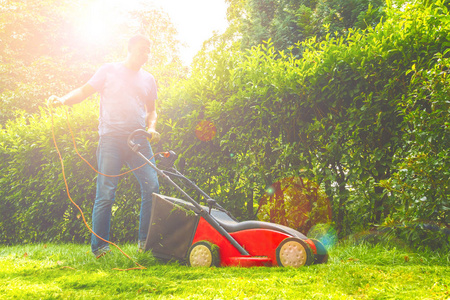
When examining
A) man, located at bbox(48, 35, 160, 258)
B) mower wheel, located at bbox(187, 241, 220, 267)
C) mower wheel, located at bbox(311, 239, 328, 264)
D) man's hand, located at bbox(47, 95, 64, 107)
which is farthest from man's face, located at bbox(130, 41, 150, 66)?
mower wheel, located at bbox(311, 239, 328, 264)

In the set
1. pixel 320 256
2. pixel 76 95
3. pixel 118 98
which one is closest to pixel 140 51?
pixel 118 98

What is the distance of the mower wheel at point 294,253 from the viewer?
2617mm

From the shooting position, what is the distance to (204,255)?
2934 millimetres

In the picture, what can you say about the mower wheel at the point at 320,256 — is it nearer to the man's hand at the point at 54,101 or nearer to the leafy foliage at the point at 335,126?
the leafy foliage at the point at 335,126

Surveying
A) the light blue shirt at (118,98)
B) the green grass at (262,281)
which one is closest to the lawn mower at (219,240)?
the green grass at (262,281)

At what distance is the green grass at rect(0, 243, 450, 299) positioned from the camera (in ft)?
6.64

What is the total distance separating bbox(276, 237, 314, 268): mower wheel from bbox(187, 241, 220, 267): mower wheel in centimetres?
54

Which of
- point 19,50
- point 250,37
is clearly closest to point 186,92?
point 250,37

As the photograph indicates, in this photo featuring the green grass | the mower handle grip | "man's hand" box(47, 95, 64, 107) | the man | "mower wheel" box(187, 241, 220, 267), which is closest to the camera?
the green grass

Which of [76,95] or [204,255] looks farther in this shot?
[76,95]

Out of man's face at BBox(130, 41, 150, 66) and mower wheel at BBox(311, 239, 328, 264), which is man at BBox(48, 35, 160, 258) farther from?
mower wheel at BBox(311, 239, 328, 264)

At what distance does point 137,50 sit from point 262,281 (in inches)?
107

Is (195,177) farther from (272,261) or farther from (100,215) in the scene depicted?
(272,261)

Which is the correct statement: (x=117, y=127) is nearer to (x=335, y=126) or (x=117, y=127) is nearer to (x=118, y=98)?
(x=118, y=98)
